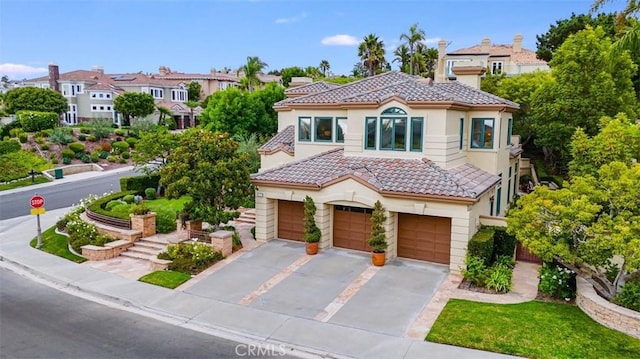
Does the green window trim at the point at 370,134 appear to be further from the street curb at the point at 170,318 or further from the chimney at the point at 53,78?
the chimney at the point at 53,78

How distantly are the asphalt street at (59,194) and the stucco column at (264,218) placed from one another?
18660 mm

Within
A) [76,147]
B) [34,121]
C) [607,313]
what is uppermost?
[34,121]

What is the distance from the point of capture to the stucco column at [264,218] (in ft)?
76.8

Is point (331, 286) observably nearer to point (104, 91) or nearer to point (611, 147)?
point (611, 147)

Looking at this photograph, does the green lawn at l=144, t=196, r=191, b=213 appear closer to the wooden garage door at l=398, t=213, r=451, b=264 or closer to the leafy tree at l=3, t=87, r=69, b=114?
the wooden garage door at l=398, t=213, r=451, b=264

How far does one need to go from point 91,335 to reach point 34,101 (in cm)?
6496

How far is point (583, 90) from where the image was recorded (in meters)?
33.7

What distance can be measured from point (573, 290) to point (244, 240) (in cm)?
1437

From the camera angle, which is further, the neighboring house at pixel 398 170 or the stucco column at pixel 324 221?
the stucco column at pixel 324 221

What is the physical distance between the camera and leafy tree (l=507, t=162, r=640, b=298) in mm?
14469

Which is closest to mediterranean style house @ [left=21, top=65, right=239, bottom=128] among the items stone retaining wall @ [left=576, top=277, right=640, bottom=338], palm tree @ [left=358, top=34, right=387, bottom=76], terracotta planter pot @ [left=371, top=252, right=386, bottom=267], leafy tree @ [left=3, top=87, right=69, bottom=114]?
leafy tree @ [left=3, top=87, right=69, bottom=114]

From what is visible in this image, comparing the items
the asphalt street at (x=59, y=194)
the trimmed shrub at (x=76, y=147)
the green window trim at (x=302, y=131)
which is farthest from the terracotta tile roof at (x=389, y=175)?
the trimmed shrub at (x=76, y=147)

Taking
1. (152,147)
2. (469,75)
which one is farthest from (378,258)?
(152,147)

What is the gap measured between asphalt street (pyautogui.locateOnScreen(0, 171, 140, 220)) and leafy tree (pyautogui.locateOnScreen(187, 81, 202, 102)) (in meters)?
46.2
